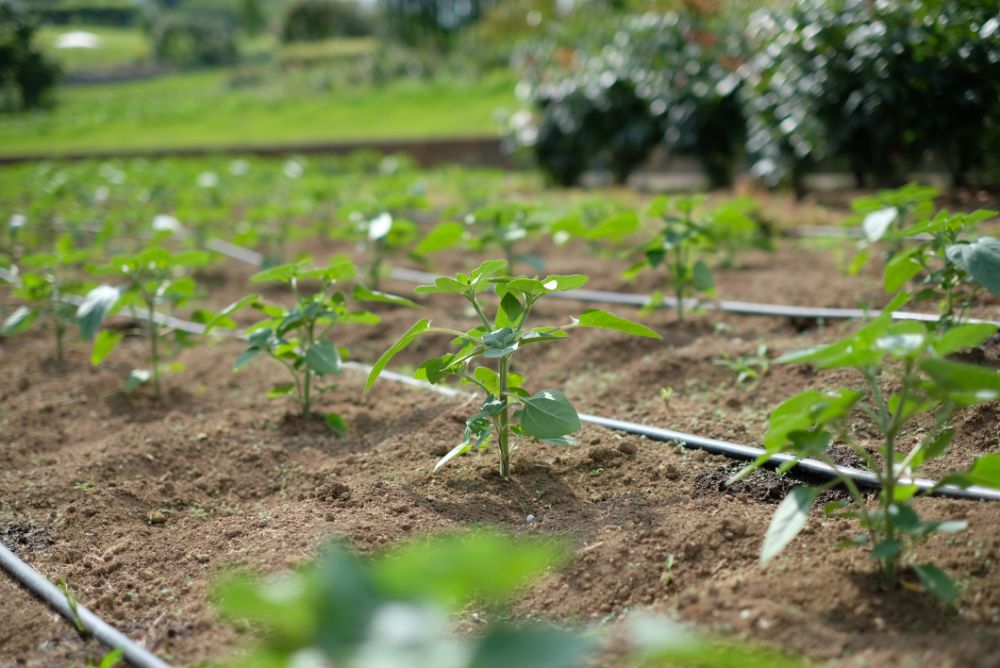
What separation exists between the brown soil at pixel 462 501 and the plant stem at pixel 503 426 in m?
0.05

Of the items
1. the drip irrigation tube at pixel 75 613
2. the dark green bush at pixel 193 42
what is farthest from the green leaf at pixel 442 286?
the dark green bush at pixel 193 42

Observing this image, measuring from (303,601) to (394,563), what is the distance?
9 cm

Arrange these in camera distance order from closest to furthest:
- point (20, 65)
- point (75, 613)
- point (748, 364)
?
point (75, 613)
point (748, 364)
point (20, 65)

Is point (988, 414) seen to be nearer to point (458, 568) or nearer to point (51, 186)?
point (458, 568)

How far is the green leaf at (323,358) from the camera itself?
2244 mm

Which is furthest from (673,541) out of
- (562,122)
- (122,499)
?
(562,122)

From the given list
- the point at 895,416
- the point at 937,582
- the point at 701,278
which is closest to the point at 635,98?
the point at 701,278

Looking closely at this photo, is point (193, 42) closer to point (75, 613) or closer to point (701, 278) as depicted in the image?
point (701, 278)

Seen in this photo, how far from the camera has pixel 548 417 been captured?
179 centimetres

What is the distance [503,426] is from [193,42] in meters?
8.89

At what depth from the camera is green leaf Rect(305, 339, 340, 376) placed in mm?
2244

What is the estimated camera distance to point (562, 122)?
24.2 ft

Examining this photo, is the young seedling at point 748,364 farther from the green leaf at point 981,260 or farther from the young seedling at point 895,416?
the young seedling at point 895,416

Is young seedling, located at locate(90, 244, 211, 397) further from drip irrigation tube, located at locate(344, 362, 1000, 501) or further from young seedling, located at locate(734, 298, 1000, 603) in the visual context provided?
young seedling, located at locate(734, 298, 1000, 603)
